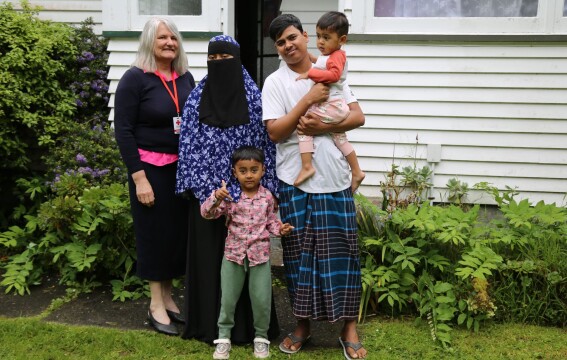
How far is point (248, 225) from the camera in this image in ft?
10.6

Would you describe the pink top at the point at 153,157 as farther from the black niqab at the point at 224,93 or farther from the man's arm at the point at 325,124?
the man's arm at the point at 325,124

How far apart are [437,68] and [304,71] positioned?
234cm

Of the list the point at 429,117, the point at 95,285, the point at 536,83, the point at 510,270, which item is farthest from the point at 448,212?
the point at 95,285

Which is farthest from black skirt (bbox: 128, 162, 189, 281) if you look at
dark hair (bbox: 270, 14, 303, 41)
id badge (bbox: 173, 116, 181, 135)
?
dark hair (bbox: 270, 14, 303, 41)

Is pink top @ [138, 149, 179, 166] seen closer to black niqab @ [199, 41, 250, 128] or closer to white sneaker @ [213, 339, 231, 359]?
black niqab @ [199, 41, 250, 128]

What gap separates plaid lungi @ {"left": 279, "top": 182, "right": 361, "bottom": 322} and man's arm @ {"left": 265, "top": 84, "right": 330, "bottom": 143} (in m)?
0.33

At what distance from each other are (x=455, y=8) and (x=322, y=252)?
10.1ft

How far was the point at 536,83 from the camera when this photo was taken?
504 cm

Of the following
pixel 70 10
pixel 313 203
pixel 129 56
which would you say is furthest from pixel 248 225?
pixel 70 10

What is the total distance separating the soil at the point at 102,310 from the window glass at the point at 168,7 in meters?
2.66

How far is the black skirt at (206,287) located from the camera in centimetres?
339

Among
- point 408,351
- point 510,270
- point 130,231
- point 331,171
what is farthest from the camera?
point 130,231

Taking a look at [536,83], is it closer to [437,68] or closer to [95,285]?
[437,68]

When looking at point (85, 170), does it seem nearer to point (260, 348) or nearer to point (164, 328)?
point (164, 328)
